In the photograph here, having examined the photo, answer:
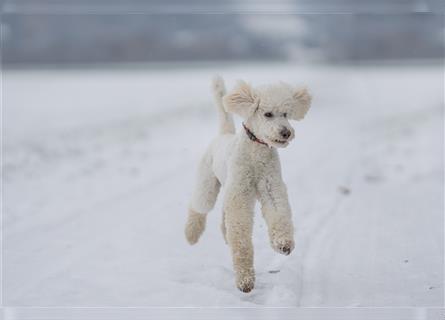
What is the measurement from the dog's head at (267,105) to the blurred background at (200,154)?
275 millimetres

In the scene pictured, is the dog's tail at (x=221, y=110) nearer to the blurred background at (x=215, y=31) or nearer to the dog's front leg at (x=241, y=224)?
the dog's front leg at (x=241, y=224)

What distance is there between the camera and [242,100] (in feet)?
5.45

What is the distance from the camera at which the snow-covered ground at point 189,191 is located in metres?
1.93

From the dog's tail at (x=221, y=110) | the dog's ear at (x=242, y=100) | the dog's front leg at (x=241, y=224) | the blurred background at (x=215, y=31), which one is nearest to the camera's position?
the dog's ear at (x=242, y=100)

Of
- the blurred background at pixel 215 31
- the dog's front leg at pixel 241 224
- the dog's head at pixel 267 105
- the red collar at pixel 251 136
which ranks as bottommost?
the dog's front leg at pixel 241 224

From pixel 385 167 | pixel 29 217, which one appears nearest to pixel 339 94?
pixel 385 167

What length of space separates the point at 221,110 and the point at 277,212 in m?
0.40

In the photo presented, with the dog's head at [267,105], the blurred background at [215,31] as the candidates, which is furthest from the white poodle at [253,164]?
the blurred background at [215,31]

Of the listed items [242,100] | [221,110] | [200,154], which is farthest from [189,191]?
[242,100]

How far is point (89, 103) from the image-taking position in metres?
3.79

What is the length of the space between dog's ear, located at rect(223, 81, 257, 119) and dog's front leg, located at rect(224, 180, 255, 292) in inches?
8.3

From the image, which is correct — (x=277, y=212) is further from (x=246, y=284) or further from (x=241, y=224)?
(x=246, y=284)

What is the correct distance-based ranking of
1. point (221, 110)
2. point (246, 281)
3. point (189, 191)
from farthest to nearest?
point (189, 191) → point (221, 110) → point (246, 281)

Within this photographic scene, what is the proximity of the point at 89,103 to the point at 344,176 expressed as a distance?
1.81 metres
